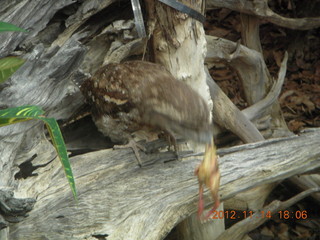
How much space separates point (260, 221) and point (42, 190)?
181cm

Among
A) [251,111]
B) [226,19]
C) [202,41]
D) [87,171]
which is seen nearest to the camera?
[87,171]

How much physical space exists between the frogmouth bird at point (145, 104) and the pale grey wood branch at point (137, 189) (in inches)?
9.6

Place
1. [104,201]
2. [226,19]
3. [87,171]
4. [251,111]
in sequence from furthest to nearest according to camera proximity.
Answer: [226,19], [251,111], [87,171], [104,201]

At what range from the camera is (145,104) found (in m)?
3.18

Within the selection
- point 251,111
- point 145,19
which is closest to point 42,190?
point 145,19

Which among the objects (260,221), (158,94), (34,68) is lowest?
(260,221)

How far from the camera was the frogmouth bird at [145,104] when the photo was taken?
295 centimetres

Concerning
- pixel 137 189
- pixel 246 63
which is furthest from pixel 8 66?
pixel 246 63

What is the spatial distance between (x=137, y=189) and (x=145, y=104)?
0.58 meters

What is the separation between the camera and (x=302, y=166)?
11.9ft

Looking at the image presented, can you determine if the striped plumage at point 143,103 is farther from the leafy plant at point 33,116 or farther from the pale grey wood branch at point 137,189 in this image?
the leafy plant at point 33,116

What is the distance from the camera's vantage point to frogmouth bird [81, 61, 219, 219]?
9.68 ft

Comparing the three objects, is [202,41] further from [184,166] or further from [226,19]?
[226,19]
